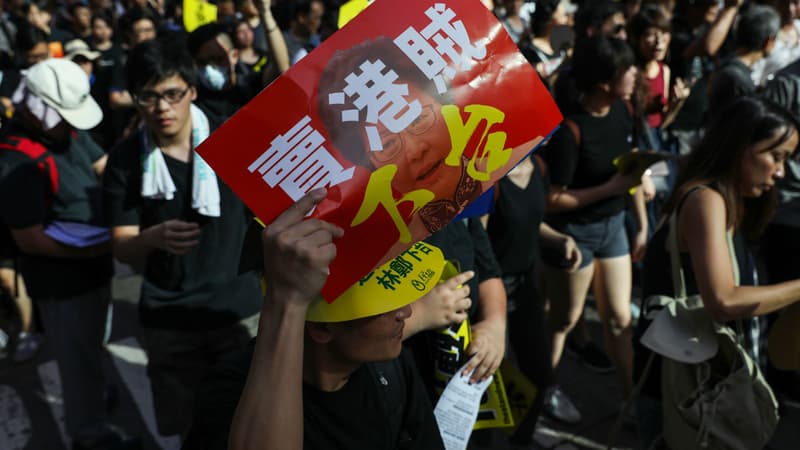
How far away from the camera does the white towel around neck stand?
8.74 ft

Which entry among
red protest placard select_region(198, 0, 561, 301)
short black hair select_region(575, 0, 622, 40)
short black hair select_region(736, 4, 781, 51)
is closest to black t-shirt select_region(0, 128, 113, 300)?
red protest placard select_region(198, 0, 561, 301)

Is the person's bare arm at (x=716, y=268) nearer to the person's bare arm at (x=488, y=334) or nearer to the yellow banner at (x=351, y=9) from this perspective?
the person's bare arm at (x=488, y=334)

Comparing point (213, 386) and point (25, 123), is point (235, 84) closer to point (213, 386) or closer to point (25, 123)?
point (25, 123)

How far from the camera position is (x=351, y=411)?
58.2 inches

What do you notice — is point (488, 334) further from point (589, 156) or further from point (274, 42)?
point (274, 42)

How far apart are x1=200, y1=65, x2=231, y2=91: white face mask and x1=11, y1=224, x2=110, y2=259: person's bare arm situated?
1851mm

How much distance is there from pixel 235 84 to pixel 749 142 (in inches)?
135

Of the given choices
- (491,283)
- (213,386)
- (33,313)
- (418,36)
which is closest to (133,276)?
(33,313)

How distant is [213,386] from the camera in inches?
54.9

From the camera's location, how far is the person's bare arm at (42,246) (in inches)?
116

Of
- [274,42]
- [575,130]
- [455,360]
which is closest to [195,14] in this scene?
[274,42]

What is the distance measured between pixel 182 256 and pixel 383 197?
180cm

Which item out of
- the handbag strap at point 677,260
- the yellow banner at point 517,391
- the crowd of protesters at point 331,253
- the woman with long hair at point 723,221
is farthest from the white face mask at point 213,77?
the handbag strap at point 677,260

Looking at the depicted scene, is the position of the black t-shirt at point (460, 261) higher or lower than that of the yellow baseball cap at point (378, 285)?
lower
